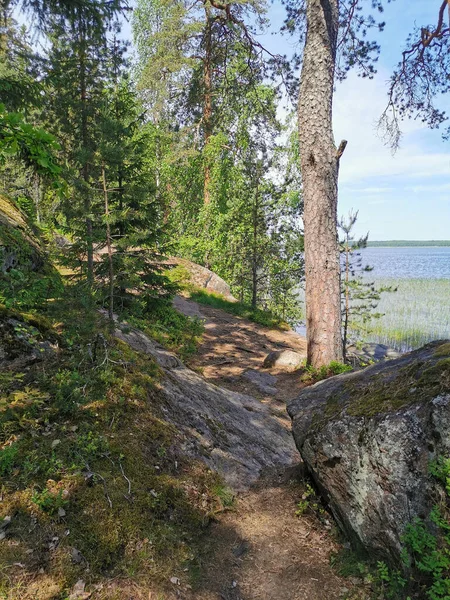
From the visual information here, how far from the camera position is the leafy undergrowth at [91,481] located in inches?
93.0

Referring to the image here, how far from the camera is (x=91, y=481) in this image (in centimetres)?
287

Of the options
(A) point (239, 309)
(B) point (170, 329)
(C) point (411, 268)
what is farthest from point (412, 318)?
(C) point (411, 268)

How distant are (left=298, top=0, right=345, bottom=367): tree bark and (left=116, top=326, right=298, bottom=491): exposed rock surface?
2.75 meters

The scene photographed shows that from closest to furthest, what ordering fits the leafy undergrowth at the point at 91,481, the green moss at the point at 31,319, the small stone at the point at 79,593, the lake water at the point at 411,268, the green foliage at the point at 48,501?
the small stone at the point at 79,593
the leafy undergrowth at the point at 91,481
the green foliage at the point at 48,501
the green moss at the point at 31,319
the lake water at the point at 411,268

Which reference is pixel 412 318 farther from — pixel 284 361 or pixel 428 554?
pixel 428 554

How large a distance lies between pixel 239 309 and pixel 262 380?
23.8ft

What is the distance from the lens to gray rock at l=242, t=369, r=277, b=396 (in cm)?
785

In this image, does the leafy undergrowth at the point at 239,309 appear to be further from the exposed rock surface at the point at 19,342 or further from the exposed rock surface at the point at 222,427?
the exposed rock surface at the point at 19,342

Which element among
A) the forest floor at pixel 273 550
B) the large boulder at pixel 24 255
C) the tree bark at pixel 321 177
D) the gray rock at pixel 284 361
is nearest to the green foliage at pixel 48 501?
the forest floor at pixel 273 550

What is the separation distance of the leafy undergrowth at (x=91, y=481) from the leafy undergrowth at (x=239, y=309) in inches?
403

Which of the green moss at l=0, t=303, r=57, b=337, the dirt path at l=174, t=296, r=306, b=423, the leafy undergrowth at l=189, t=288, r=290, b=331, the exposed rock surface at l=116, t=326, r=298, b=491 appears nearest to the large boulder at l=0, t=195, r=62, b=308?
the green moss at l=0, t=303, r=57, b=337

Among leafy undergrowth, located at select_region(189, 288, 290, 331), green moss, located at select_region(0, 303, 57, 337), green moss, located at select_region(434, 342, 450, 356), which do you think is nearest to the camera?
green moss, located at select_region(434, 342, 450, 356)

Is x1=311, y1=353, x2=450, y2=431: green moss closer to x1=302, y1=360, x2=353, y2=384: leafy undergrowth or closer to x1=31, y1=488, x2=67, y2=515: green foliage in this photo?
x1=31, y1=488, x2=67, y2=515: green foliage

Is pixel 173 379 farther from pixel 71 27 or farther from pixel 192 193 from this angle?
pixel 192 193
